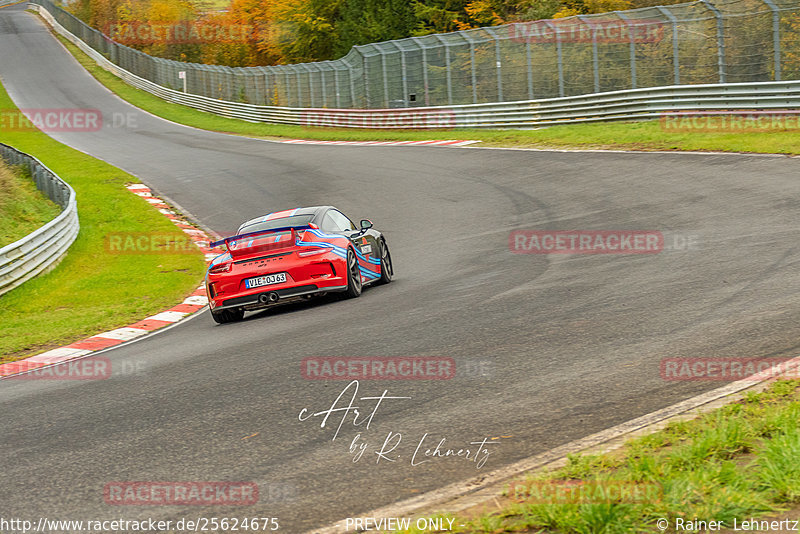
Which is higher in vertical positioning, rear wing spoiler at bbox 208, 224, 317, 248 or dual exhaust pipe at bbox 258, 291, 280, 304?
rear wing spoiler at bbox 208, 224, 317, 248

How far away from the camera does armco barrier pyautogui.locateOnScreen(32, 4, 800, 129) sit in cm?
2233

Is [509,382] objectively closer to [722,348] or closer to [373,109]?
[722,348]

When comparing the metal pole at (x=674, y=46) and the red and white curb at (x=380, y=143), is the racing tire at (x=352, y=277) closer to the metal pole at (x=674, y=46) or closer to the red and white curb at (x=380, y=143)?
the metal pole at (x=674, y=46)

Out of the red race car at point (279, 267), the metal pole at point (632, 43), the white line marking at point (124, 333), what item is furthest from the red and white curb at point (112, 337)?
the metal pole at point (632, 43)

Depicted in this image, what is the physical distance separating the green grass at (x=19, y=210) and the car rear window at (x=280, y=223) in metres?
8.37

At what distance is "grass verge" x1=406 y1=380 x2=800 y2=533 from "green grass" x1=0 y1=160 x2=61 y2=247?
15943mm

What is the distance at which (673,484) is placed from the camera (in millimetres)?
3879

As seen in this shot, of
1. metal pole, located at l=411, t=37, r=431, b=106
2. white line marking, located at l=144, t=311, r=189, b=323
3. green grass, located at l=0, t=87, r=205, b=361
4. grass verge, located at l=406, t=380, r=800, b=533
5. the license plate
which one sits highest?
metal pole, located at l=411, t=37, r=431, b=106

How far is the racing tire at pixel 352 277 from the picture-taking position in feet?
36.8

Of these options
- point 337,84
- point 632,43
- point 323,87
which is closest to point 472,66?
point 632,43

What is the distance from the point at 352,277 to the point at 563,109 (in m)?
19.6

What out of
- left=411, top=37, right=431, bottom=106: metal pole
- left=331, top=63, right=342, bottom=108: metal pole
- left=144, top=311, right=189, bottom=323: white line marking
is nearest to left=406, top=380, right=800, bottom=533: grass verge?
left=144, top=311, right=189, bottom=323: white line marking

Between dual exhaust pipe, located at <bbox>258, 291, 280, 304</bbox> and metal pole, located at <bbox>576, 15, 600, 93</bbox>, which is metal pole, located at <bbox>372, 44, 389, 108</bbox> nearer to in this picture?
metal pole, located at <bbox>576, 15, 600, 93</bbox>
